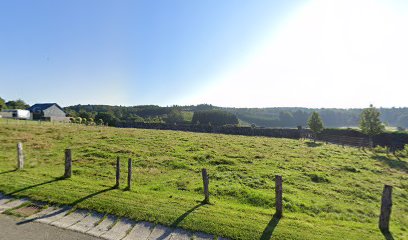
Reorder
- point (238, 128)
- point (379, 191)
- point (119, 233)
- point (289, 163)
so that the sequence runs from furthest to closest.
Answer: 1. point (238, 128)
2. point (289, 163)
3. point (379, 191)
4. point (119, 233)

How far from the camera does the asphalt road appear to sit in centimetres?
694

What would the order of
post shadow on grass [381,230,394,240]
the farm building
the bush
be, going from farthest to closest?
the bush → the farm building → post shadow on grass [381,230,394,240]

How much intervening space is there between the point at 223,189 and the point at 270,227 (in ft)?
15.4

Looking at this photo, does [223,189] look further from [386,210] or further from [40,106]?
[40,106]

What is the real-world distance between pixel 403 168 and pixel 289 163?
12.3m

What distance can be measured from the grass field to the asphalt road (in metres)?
1.52

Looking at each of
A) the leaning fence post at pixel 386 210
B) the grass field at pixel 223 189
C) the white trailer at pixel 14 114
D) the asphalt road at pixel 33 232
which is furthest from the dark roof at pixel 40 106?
the leaning fence post at pixel 386 210

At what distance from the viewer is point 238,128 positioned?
58281 millimetres

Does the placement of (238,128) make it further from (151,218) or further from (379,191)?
(151,218)

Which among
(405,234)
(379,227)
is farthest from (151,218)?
(405,234)

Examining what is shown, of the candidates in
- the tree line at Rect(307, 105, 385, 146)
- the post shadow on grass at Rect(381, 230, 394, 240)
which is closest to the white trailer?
the tree line at Rect(307, 105, 385, 146)

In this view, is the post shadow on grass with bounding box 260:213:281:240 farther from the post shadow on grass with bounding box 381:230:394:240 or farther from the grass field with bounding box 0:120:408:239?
the post shadow on grass with bounding box 381:230:394:240

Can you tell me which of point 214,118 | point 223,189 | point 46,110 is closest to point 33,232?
point 223,189

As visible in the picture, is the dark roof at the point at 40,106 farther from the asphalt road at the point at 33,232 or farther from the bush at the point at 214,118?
the asphalt road at the point at 33,232
